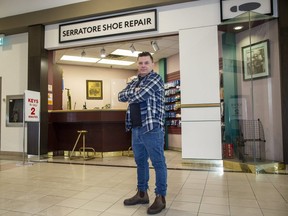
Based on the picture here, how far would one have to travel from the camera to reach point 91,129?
20.3 feet

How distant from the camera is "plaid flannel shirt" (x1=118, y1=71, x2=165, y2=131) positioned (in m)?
2.33

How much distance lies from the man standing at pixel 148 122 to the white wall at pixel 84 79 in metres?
6.97

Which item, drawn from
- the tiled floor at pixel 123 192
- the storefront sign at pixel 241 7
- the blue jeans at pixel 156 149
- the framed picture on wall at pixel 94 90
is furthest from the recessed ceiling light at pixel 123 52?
the blue jeans at pixel 156 149

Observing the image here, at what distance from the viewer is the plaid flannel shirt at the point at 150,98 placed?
7.64 feet

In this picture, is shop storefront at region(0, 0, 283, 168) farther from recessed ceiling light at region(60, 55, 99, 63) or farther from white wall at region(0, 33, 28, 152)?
recessed ceiling light at region(60, 55, 99, 63)

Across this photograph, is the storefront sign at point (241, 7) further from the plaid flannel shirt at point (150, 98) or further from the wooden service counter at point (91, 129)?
the wooden service counter at point (91, 129)

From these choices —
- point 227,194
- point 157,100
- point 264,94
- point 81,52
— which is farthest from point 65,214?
point 81,52

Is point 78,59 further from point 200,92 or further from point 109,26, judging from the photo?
point 200,92

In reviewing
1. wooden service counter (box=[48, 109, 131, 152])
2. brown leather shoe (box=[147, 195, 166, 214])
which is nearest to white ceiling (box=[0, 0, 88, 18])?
Answer: wooden service counter (box=[48, 109, 131, 152])

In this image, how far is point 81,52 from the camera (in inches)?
297

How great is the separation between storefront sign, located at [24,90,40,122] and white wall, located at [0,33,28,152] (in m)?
1.17

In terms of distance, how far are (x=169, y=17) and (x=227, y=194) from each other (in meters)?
3.62

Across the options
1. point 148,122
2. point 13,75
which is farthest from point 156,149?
point 13,75

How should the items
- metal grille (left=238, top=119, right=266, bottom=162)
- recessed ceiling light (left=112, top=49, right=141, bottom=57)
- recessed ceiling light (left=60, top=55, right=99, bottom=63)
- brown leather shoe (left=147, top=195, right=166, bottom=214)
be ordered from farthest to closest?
recessed ceiling light (left=60, top=55, right=99, bottom=63) → recessed ceiling light (left=112, top=49, right=141, bottom=57) → metal grille (left=238, top=119, right=266, bottom=162) → brown leather shoe (left=147, top=195, right=166, bottom=214)
